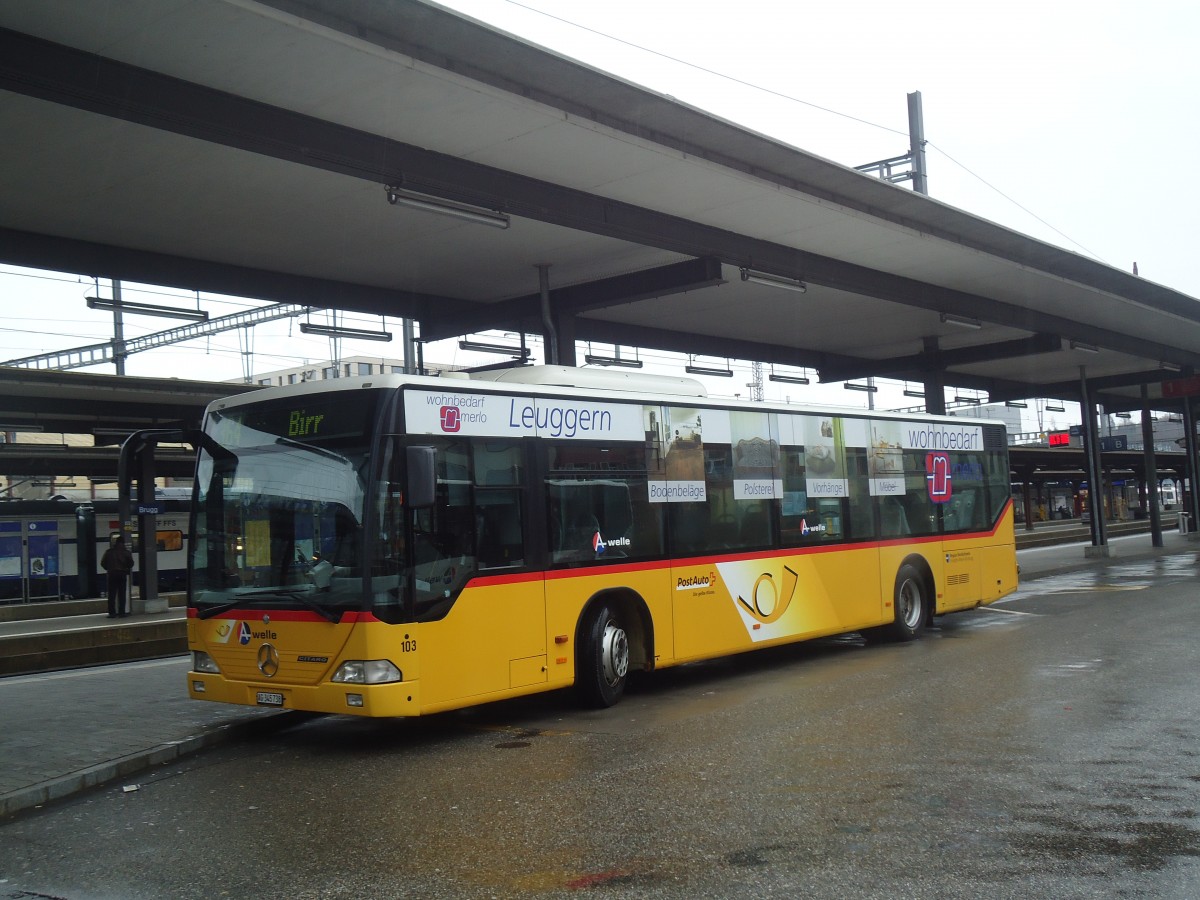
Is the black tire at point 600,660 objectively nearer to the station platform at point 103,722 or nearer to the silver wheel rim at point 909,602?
the station platform at point 103,722

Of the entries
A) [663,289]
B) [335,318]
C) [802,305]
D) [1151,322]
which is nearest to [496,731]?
[663,289]

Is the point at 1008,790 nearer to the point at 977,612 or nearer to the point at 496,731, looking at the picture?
the point at 496,731

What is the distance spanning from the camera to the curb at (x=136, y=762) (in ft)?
24.7

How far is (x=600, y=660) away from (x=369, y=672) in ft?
8.74

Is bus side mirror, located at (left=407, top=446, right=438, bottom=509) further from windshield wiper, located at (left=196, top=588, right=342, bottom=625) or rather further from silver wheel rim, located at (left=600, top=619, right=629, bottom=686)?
silver wheel rim, located at (left=600, top=619, right=629, bottom=686)

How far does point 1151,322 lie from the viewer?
88.7ft

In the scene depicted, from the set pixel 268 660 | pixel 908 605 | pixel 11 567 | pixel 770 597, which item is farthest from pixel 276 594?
pixel 11 567

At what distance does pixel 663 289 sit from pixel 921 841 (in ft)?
42.1

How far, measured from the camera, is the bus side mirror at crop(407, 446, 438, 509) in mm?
8703

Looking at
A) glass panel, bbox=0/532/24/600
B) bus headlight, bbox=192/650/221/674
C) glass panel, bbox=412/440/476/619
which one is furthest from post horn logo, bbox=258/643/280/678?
glass panel, bbox=0/532/24/600

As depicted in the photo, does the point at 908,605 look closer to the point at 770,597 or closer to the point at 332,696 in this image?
the point at 770,597

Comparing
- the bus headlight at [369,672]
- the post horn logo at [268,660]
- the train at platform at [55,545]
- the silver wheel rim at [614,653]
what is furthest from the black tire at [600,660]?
the train at platform at [55,545]

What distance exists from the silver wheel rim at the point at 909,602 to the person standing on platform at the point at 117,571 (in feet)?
53.9

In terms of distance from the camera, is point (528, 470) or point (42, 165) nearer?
point (528, 470)
